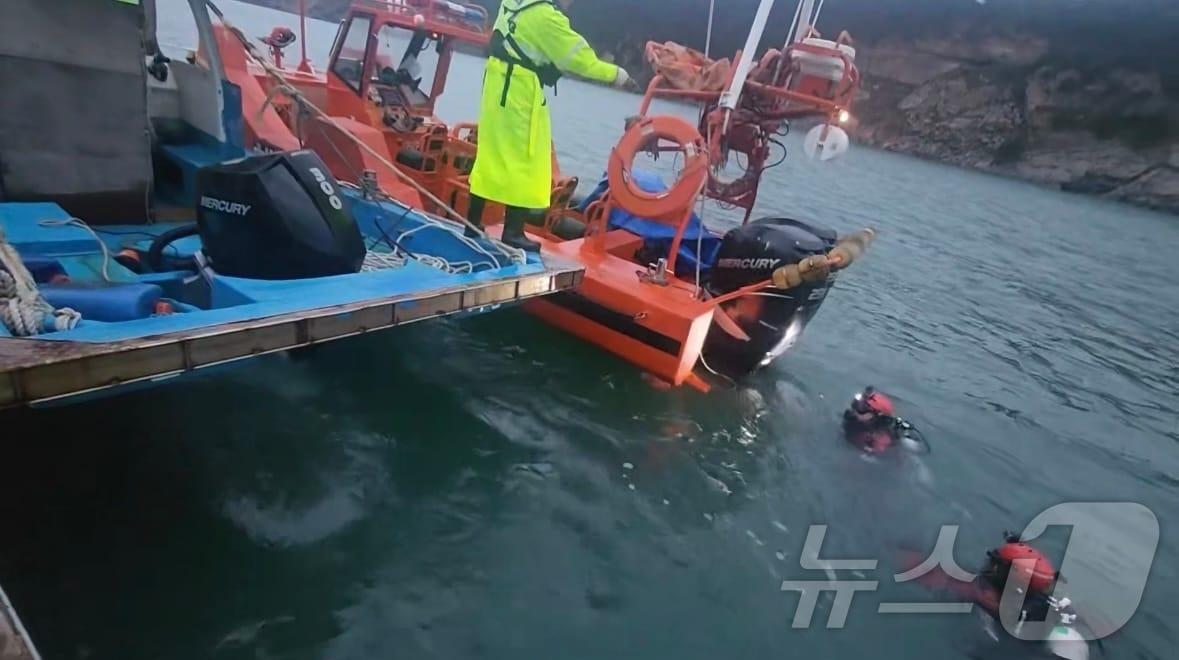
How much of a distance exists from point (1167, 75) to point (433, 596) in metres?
54.7

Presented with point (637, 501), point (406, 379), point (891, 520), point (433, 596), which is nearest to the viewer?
point (433, 596)

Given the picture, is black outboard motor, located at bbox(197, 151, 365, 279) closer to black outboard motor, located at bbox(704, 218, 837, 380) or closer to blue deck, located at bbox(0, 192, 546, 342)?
blue deck, located at bbox(0, 192, 546, 342)

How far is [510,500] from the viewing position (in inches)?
142

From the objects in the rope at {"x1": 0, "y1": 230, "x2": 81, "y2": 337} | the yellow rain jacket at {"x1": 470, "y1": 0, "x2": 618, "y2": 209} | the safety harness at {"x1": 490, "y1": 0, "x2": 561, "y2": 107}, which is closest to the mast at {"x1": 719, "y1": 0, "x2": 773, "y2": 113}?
the yellow rain jacket at {"x1": 470, "y1": 0, "x2": 618, "y2": 209}

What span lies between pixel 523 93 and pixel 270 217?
1.64 metres

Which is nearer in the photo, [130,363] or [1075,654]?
[130,363]

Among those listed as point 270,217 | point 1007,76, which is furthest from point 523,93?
point 1007,76

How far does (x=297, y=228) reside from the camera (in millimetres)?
3271

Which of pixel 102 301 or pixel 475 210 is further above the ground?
pixel 475 210

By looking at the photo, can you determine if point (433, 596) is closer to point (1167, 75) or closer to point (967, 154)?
point (967, 154)

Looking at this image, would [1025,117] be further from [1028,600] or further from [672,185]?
[1028,600]

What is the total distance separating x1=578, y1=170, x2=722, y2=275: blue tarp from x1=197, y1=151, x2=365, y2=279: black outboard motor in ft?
10.1

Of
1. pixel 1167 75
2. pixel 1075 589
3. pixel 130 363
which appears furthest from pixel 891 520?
pixel 1167 75

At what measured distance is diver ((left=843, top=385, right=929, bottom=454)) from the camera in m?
5.02
